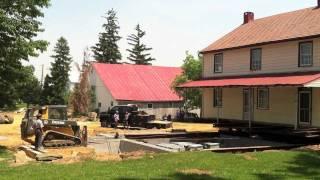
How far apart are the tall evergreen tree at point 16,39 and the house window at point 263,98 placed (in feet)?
49.5

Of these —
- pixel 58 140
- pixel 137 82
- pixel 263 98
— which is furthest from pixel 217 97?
pixel 137 82

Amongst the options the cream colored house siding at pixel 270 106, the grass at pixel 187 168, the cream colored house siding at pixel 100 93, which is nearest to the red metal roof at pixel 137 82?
the cream colored house siding at pixel 100 93

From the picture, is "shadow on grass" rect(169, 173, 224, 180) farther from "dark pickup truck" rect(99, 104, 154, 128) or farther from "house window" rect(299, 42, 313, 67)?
"dark pickup truck" rect(99, 104, 154, 128)

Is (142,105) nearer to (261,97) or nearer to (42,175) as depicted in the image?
(261,97)

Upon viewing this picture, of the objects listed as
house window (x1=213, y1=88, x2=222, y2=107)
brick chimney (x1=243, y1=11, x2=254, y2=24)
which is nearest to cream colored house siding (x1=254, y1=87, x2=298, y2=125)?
house window (x1=213, y1=88, x2=222, y2=107)

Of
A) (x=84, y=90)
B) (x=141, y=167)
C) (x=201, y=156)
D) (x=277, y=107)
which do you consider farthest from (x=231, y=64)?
(x=84, y=90)

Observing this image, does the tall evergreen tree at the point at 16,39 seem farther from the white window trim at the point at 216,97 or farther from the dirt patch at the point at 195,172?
the white window trim at the point at 216,97

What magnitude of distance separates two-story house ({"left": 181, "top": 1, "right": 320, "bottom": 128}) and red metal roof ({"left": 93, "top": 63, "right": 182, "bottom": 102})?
1860 cm

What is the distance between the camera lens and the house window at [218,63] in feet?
123

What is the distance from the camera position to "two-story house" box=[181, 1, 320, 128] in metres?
28.4

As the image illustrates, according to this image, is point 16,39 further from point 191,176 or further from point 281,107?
point 281,107

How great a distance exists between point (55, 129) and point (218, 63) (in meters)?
16.6

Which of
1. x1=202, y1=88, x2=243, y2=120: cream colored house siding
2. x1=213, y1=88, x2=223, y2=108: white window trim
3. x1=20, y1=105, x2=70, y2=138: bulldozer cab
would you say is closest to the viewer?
x1=20, y1=105, x2=70, y2=138: bulldozer cab

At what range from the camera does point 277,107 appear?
31.0 meters
